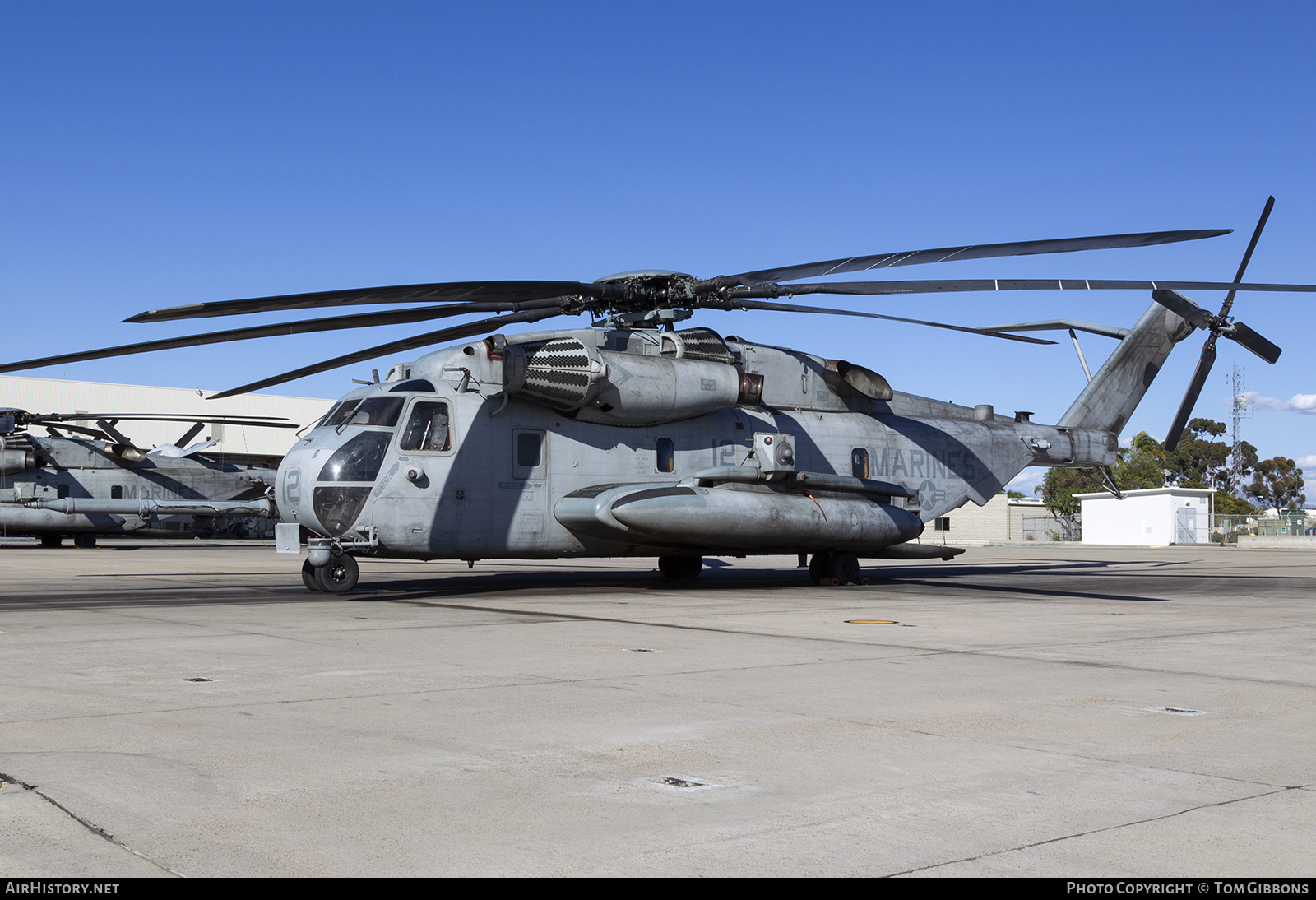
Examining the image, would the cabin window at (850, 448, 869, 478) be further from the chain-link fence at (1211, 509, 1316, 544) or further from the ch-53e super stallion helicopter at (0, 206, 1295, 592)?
the chain-link fence at (1211, 509, 1316, 544)

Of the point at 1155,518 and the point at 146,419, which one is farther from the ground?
the point at 146,419

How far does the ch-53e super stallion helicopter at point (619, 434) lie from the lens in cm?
1542

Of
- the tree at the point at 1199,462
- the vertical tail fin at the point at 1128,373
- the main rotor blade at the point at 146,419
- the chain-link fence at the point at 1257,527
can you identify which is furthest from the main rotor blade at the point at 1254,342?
the tree at the point at 1199,462

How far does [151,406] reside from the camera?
3206 inches

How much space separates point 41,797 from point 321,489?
1184 centimetres

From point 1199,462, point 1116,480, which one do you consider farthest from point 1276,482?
point 1116,480

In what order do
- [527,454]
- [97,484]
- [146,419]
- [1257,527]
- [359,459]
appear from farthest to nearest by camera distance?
[1257,527] < [97,484] < [146,419] < [527,454] < [359,459]

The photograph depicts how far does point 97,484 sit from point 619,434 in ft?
93.8

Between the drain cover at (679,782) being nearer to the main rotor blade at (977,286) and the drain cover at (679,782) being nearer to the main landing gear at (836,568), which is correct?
the main rotor blade at (977,286)

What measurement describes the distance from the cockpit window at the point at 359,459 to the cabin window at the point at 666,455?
4.76 metres

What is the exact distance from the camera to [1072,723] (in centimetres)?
640

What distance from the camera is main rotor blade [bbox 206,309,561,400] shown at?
16375 millimetres

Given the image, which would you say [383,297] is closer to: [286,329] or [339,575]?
[286,329]

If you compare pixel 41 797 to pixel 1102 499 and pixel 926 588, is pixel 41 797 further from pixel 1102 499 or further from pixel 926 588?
pixel 1102 499
